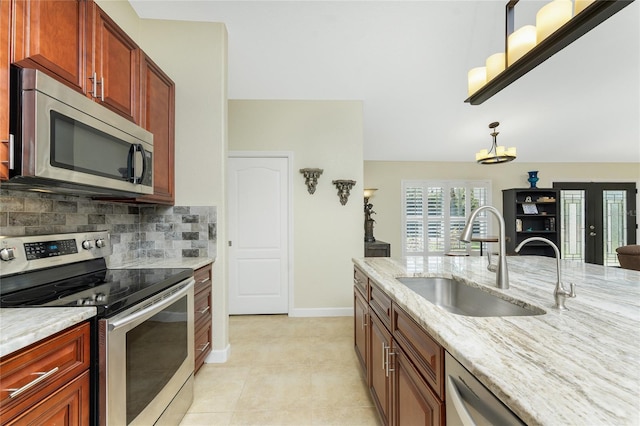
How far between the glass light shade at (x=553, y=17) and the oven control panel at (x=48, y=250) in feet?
9.18

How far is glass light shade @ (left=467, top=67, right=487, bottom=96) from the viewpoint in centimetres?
211

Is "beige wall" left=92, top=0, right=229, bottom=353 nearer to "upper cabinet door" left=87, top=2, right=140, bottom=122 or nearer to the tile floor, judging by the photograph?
the tile floor

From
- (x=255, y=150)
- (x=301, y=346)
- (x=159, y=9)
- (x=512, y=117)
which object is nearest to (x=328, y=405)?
(x=301, y=346)

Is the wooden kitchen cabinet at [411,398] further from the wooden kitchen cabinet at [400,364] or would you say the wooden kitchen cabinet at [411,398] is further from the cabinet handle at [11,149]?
the cabinet handle at [11,149]

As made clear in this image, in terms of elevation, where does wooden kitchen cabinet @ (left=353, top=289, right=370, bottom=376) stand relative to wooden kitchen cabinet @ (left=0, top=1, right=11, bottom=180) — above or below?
below

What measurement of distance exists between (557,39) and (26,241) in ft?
9.15

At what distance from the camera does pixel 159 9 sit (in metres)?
2.49

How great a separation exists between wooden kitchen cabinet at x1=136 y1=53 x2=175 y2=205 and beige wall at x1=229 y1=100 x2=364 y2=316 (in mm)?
1302

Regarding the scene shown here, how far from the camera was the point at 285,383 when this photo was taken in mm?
2219

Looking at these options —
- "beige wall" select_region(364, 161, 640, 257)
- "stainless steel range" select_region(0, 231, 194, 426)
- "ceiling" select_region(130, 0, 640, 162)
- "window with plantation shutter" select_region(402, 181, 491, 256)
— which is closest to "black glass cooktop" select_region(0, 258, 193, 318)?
"stainless steel range" select_region(0, 231, 194, 426)

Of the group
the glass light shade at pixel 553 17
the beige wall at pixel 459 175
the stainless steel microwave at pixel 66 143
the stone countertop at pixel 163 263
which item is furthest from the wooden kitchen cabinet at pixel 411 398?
the beige wall at pixel 459 175

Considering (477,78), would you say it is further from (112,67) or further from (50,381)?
(50,381)

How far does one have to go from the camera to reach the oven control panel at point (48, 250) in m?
1.36

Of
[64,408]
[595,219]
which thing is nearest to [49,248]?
[64,408]
